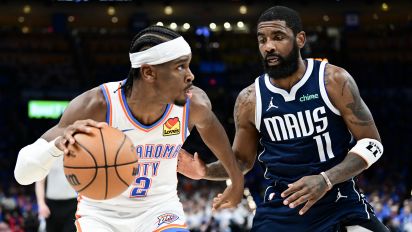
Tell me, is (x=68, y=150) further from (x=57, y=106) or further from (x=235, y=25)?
(x=235, y=25)

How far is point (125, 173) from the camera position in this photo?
3.64m

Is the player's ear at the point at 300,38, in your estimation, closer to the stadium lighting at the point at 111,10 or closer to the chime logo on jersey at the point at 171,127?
the chime logo on jersey at the point at 171,127

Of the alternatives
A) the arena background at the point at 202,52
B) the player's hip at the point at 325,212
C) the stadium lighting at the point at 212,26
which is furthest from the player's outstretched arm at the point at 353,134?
the stadium lighting at the point at 212,26

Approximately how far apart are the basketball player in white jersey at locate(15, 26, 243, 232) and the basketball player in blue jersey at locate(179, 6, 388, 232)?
0.50 m

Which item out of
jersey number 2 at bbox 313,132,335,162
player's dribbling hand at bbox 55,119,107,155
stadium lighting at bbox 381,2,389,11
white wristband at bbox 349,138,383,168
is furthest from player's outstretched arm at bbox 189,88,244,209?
stadium lighting at bbox 381,2,389,11

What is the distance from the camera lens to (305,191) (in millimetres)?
3918

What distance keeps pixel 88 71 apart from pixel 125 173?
76.1 ft

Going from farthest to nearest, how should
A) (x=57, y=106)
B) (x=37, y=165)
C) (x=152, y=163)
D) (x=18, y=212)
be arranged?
1. (x=57, y=106)
2. (x=18, y=212)
3. (x=152, y=163)
4. (x=37, y=165)

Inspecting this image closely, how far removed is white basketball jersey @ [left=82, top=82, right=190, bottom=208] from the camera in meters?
4.18

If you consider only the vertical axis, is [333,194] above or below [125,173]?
below

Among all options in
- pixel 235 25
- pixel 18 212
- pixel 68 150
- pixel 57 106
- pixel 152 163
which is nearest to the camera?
pixel 68 150

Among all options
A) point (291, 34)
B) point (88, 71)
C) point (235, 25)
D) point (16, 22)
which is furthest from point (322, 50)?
point (291, 34)

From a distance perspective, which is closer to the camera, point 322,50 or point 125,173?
point 125,173

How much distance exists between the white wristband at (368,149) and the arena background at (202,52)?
16.5 metres
